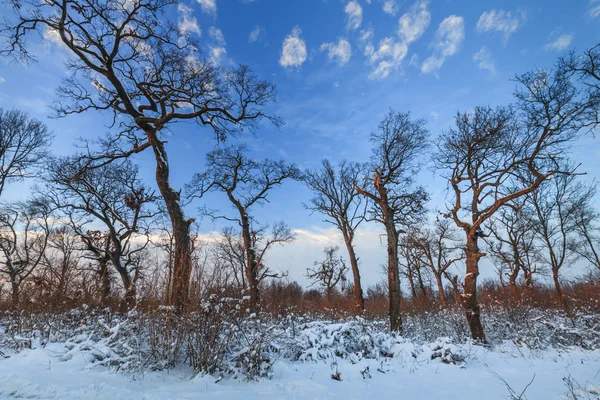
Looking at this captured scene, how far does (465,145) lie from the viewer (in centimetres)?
1023

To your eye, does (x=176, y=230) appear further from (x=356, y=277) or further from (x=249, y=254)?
(x=356, y=277)

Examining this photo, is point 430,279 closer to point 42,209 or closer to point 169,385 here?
point 169,385

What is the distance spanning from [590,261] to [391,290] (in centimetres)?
1996

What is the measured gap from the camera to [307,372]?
556 centimetres

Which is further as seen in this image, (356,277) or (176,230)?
(356,277)

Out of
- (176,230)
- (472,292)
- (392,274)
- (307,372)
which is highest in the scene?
(176,230)

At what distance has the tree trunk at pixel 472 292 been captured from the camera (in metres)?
9.26

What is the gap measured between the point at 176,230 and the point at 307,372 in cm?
489

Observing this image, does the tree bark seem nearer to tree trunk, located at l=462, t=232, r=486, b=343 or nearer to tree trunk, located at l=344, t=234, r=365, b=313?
tree trunk, located at l=462, t=232, r=486, b=343

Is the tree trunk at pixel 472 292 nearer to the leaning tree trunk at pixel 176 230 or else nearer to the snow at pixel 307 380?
the snow at pixel 307 380

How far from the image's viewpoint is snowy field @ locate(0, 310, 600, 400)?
12.6 ft

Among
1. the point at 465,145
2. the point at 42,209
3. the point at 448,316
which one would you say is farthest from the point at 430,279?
the point at 42,209

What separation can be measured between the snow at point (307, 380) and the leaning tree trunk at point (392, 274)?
4137 millimetres

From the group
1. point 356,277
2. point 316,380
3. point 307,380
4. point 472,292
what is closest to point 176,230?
point 307,380
